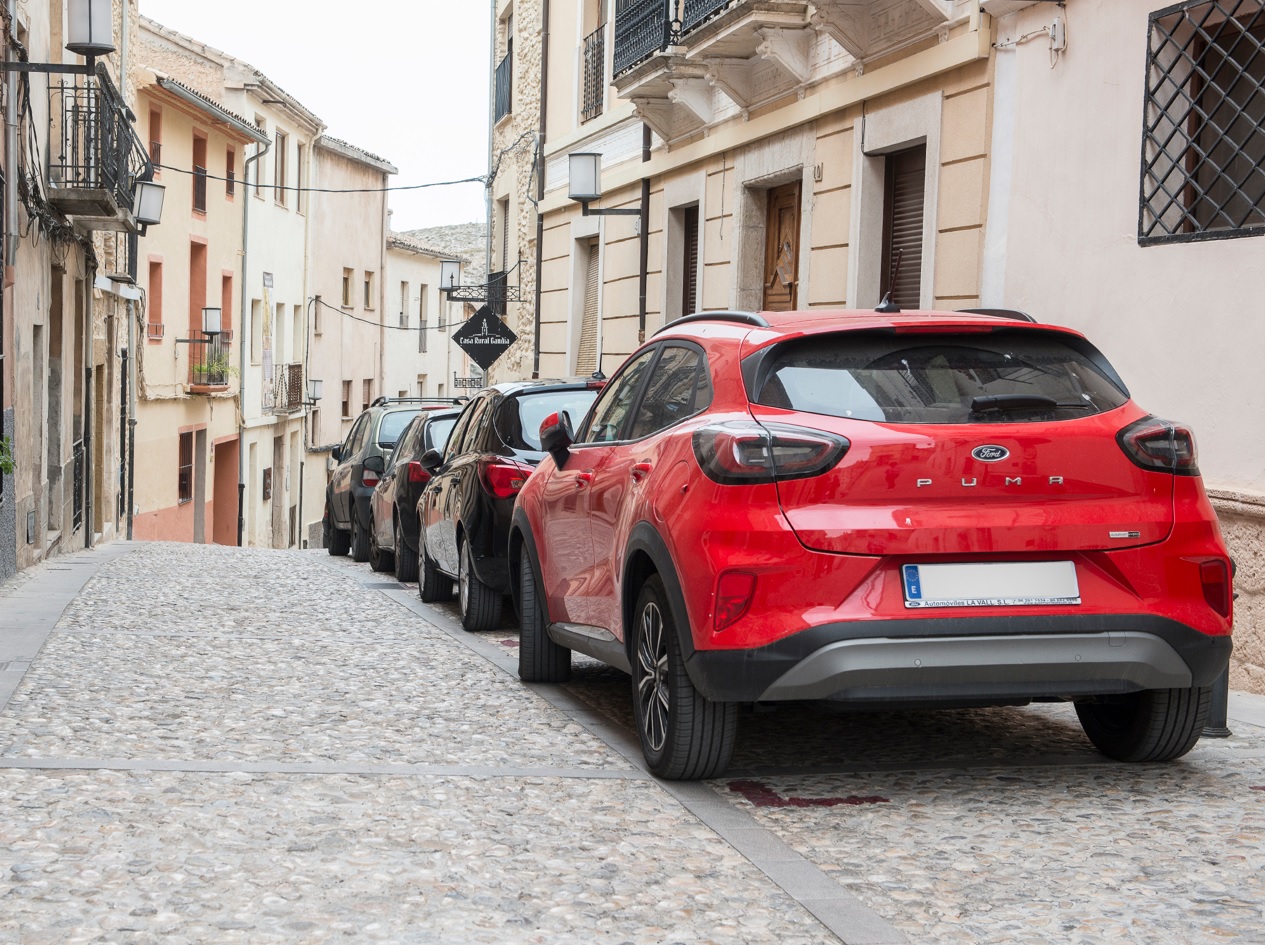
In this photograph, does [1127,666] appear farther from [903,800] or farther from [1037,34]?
[1037,34]

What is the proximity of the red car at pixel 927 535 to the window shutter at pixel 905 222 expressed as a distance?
6917mm

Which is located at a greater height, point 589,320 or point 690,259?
point 690,259

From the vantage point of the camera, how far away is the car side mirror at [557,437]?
6.89 meters

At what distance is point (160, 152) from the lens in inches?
1256

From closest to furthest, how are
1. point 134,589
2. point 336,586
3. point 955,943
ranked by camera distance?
point 955,943, point 134,589, point 336,586

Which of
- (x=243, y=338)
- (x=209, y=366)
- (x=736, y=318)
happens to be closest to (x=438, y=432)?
(x=736, y=318)

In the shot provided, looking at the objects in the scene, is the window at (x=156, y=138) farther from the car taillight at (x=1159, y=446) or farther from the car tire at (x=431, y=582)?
the car taillight at (x=1159, y=446)

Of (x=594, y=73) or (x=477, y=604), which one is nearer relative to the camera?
(x=477, y=604)

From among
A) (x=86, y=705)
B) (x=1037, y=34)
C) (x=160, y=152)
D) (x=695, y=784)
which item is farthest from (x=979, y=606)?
(x=160, y=152)

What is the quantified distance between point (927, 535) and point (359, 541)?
14466 millimetres

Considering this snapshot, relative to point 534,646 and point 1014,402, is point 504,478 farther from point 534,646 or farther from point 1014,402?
point 1014,402

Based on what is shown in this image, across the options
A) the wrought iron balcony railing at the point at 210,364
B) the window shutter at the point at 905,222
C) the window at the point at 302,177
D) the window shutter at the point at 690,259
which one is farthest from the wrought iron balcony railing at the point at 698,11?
the window at the point at 302,177

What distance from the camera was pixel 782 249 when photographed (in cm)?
1502

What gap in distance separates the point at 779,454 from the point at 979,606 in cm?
75
